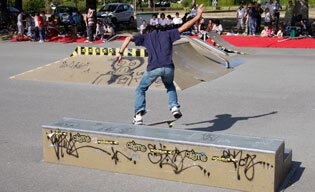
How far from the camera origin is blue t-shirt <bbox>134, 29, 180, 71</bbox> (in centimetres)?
687

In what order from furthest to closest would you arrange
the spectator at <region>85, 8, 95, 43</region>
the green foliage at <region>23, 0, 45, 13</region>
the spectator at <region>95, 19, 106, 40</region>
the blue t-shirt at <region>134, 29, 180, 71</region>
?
the green foliage at <region>23, 0, 45, 13</region>, the spectator at <region>95, 19, 106, 40</region>, the spectator at <region>85, 8, 95, 43</region>, the blue t-shirt at <region>134, 29, 180, 71</region>

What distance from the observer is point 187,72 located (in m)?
13.5

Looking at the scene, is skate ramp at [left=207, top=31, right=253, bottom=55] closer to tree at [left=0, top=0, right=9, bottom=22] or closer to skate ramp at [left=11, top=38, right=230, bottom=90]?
skate ramp at [left=11, top=38, right=230, bottom=90]

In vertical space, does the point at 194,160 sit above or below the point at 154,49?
below

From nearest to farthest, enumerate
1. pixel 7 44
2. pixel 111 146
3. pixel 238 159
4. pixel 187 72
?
pixel 238 159
pixel 111 146
pixel 187 72
pixel 7 44

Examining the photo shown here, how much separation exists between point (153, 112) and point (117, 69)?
13.6 ft

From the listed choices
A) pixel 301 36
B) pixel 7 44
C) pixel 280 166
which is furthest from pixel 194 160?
pixel 7 44

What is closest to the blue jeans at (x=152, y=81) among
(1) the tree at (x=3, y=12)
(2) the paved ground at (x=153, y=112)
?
(2) the paved ground at (x=153, y=112)

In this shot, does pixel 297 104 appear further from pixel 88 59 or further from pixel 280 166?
pixel 88 59

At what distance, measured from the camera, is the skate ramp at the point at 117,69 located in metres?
12.8

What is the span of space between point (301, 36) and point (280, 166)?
62.9 feet

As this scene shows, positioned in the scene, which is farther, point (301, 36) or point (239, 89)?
point (301, 36)

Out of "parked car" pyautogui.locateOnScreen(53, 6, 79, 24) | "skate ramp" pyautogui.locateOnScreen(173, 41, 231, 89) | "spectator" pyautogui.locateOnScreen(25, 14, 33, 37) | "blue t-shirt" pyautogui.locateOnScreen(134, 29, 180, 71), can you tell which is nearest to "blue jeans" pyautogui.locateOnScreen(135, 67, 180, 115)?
"blue t-shirt" pyautogui.locateOnScreen(134, 29, 180, 71)

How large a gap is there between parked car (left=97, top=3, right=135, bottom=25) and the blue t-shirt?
25.4 meters
